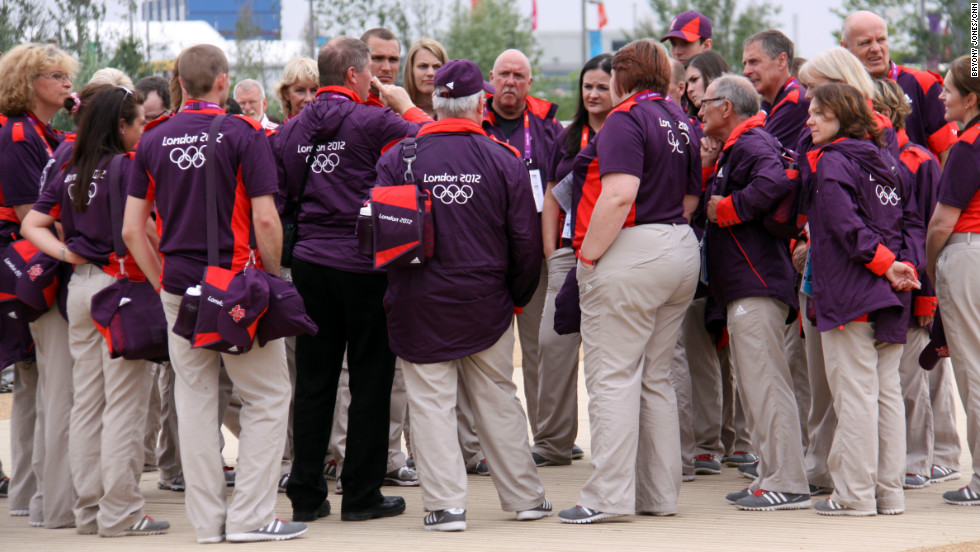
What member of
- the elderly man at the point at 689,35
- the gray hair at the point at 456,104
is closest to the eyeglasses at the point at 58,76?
the gray hair at the point at 456,104

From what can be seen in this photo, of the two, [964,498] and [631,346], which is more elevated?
[631,346]

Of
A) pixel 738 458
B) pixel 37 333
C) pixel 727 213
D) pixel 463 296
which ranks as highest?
pixel 727 213

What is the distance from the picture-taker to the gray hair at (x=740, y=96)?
577 centimetres

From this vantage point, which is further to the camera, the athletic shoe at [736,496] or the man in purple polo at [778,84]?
the man in purple polo at [778,84]

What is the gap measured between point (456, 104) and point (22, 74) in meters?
2.41

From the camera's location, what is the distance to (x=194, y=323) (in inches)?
191

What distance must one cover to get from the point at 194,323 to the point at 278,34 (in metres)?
26.1

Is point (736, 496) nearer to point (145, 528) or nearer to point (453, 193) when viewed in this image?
point (453, 193)

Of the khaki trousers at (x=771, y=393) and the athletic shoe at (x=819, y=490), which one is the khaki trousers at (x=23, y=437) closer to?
the khaki trousers at (x=771, y=393)

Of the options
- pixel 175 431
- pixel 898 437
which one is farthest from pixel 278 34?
pixel 898 437

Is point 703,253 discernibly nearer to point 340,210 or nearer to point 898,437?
point 898,437

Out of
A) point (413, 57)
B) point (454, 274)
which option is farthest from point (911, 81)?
point (454, 274)

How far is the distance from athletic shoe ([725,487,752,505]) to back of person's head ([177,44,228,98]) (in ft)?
10.6

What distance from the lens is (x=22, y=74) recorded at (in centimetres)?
593
